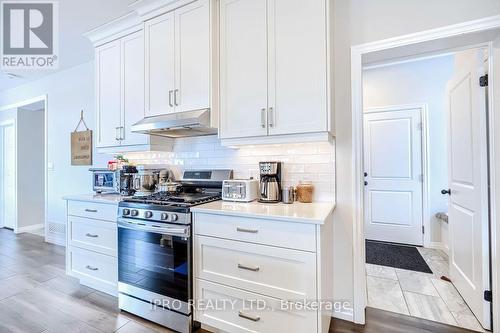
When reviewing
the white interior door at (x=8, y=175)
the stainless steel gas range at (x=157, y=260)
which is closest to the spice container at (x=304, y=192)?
the stainless steel gas range at (x=157, y=260)

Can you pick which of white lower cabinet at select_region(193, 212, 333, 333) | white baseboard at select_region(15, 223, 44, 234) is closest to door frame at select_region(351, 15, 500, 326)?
white lower cabinet at select_region(193, 212, 333, 333)

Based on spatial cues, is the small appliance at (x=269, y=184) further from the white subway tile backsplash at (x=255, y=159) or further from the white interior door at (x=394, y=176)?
the white interior door at (x=394, y=176)

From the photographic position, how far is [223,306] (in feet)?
5.59

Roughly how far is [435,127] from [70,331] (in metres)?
4.79

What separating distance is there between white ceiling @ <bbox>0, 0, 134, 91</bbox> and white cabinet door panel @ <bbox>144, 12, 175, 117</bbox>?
0.38 meters

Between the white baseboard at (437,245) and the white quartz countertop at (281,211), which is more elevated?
the white quartz countertop at (281,211)

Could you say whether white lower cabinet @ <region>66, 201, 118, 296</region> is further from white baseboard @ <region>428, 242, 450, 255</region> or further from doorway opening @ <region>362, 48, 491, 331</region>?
white baseboard @ <region>428, 242, 450, 255</region>

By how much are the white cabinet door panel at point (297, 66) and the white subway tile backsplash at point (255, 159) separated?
37 cm

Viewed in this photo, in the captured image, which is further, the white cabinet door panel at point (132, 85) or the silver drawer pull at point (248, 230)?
the white cabinet door panel at point (132, 85)

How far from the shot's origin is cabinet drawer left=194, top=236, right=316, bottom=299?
146cm

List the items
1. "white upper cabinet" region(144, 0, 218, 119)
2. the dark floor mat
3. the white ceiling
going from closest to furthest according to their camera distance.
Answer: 1. "white upper cabinet" region(144, 0, 218, 119)
2. the white ceiling
3. the dark floor mat

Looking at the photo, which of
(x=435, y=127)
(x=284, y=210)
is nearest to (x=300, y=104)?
(x=284, y=210)

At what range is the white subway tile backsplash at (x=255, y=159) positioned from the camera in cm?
202

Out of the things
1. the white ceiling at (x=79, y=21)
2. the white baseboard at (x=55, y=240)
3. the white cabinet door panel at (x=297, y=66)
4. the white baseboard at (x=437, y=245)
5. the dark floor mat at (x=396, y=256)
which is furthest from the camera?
the white baseboard at (x=55, y=240)
